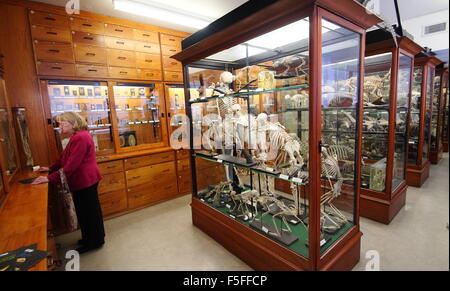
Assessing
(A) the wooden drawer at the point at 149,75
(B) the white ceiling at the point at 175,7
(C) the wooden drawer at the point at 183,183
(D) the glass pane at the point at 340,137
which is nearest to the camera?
(D) the glass pane at the point at 340,137

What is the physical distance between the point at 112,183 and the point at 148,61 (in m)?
2.07

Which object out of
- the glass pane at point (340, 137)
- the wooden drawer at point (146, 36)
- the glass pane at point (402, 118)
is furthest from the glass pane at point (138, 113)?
the glass pane at point (402, 118)

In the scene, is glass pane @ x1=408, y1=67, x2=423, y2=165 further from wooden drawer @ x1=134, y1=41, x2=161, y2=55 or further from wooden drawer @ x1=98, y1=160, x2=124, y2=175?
wooden drawer @ x1=98, y1=160, x2=124, y2=175

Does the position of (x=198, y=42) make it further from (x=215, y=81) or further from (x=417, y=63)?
(x=417, y=63)

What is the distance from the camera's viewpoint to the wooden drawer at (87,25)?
10.3 ft

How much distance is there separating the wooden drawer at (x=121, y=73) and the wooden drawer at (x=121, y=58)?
0.06 metres

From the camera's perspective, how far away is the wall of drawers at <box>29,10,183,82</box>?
2.98 metres

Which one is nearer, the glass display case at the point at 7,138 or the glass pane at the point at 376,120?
the glass display case at the point at 7,138

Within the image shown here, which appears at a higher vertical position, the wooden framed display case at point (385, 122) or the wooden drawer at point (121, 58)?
the wooden drawer at point (121, 58)

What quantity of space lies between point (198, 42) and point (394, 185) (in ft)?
10.1

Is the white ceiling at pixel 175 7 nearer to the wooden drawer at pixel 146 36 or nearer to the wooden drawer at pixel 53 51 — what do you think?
the wooden drawer at pixel 146 36

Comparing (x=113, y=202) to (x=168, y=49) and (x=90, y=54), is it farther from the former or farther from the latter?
(x=168, y=49)

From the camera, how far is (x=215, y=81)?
270cm

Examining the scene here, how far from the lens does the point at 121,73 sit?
141 inches
